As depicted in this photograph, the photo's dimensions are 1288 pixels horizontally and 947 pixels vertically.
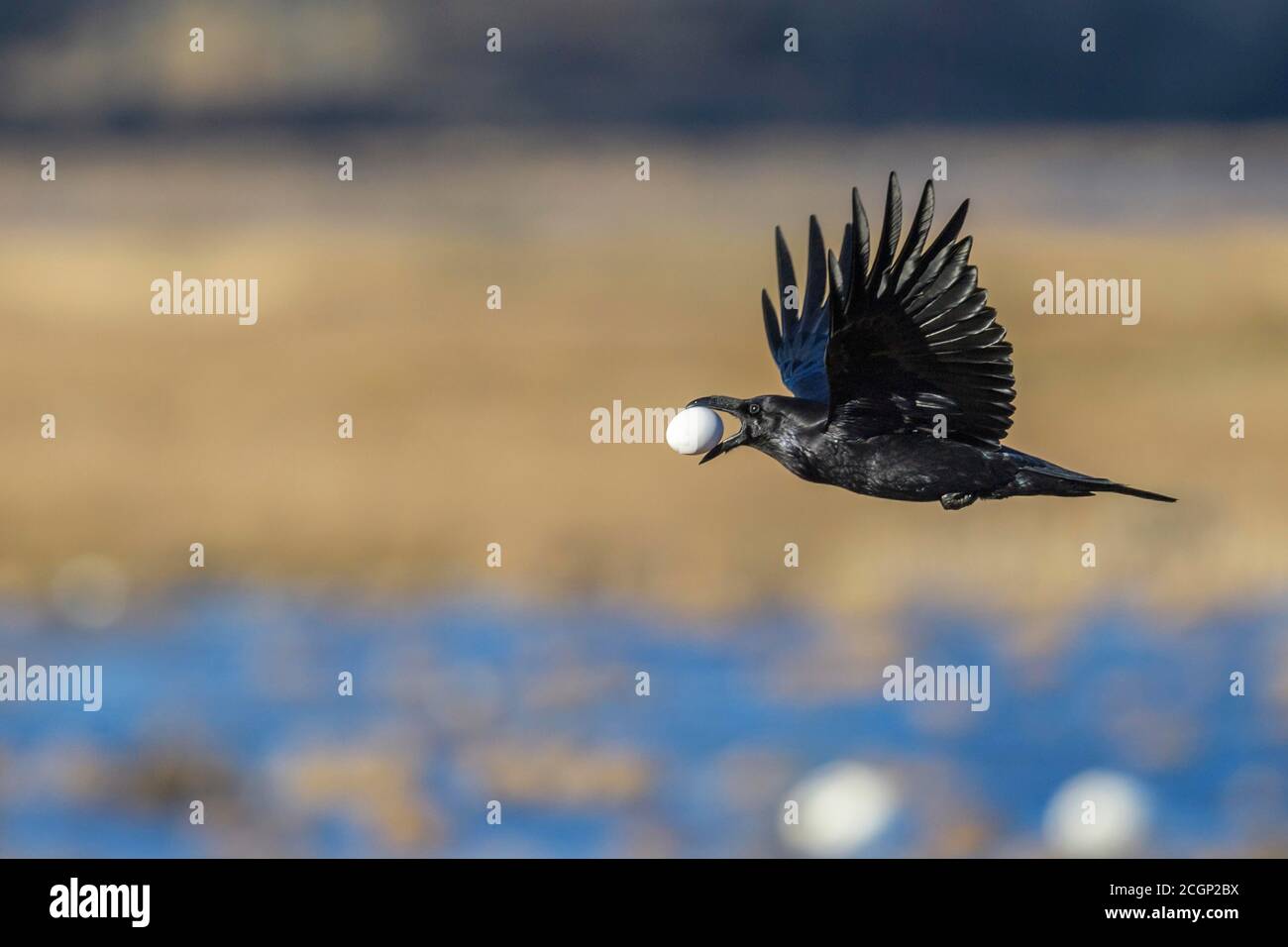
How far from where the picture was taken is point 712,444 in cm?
845

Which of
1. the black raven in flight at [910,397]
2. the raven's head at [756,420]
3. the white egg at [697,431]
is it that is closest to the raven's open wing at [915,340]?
the black raven in flight at [910,397]

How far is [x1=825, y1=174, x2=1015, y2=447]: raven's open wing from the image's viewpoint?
7586mm

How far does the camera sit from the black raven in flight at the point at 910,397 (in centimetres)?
762

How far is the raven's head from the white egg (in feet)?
0.23

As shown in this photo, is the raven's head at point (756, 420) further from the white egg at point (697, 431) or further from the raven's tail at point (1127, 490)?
the raven's tail at point (1127, 490)

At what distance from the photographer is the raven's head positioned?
822cm

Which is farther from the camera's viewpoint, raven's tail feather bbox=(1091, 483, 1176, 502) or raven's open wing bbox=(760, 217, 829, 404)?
raven's open wing bbox=(760, 217, 829, 404)

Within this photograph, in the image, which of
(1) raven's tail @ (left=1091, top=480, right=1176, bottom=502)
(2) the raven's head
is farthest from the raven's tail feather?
(2) the raven's head

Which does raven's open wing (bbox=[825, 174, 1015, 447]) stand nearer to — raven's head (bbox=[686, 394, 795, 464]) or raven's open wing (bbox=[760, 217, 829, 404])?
raven's head (bbox=[686, 394, 795, 464])

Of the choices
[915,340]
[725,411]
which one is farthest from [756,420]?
[915,340]

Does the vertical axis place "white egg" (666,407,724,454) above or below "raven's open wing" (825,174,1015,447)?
below

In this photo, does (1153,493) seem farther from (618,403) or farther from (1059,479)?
(618,403)

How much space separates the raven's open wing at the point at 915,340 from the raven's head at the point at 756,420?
306 mm

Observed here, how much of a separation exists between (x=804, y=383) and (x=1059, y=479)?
5.93 ft
